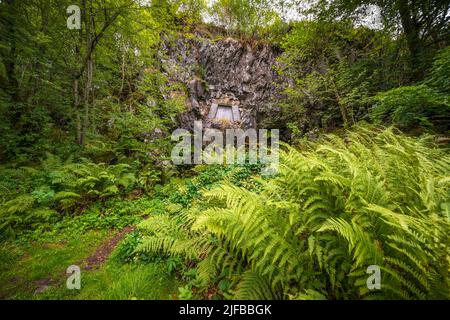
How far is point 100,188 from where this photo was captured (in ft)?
17.6

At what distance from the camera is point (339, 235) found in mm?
1689

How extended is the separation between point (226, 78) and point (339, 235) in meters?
17.4

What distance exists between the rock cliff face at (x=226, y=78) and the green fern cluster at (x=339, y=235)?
14.2 m

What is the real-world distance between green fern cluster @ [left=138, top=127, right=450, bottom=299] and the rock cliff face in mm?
14225

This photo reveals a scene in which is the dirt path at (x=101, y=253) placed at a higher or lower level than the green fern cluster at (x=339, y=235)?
lower

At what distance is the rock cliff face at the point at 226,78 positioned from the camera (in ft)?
53.1

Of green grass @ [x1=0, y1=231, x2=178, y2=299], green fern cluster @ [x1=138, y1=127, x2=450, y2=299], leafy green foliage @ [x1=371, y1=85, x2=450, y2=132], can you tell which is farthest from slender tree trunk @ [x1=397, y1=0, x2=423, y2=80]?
green grass @ [x1=0, y1=231, x2=178, y2=299]

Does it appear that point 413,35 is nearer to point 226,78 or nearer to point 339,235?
point 339,235

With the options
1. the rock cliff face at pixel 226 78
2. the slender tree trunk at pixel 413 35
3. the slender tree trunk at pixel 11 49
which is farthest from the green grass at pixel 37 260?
the rock cliff face at pixel 226 78

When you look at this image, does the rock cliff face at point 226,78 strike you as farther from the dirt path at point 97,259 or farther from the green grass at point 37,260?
the green grass at point 37,260

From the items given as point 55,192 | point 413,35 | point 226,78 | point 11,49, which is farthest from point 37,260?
point 226,78

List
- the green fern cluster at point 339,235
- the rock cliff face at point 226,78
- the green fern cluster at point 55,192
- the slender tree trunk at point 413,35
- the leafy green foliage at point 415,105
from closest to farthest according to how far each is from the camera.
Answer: the green fern cluster at point 339,235 < the green fern cluster at point 55,192 < the leafy green foliage at point 415,105 < the slender tree trunk at point 413,35 < the rock cliff face at point 226,78
